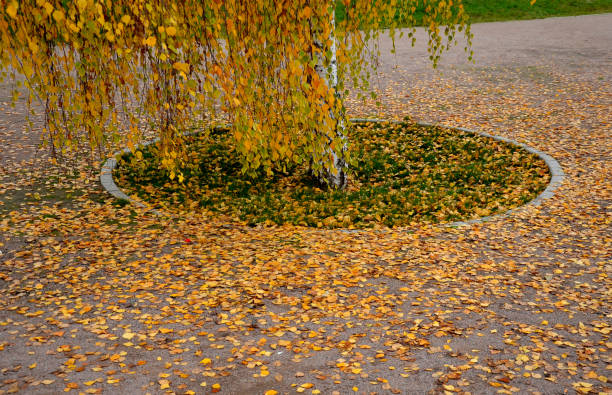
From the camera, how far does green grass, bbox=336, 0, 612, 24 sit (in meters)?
21.9

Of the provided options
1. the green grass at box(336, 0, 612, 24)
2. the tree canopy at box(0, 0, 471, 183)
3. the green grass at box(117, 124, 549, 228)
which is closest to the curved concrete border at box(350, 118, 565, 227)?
the green grass at box(117, 124, 549, 228)

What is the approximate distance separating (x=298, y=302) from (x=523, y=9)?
69.1 feet

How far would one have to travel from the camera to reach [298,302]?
4840 mm

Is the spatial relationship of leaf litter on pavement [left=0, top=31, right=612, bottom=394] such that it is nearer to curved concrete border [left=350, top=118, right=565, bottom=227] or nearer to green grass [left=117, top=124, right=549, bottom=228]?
curved concrete border [left=350, top=118, right=565, bottom=227]

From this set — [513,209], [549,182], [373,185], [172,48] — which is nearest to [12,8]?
[172,48]

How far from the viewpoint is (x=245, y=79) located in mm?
4570

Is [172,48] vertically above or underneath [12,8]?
underneath

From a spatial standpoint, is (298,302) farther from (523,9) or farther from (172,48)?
(523,9)

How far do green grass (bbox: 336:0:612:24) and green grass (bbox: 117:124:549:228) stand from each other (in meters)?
13.9

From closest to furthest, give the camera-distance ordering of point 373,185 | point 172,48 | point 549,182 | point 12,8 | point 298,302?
point 12,8
point 172,48
point 298,302
point 549,182
point 373,185

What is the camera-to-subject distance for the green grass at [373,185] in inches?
269

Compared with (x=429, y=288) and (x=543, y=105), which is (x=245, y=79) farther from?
(x=543, y=105)

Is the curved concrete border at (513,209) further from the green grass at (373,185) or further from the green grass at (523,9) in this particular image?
the green grass at (523,9)

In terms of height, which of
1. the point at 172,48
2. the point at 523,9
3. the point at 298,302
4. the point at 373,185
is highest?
the point at 523,9
